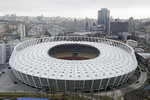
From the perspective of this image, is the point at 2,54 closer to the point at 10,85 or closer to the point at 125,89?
the point at 10,85

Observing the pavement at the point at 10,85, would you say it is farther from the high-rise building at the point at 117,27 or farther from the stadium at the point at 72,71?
the high-rise building at the point at 117,27

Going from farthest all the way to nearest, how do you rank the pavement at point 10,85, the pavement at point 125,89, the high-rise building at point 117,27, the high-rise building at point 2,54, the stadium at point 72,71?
the high-rise building at point 117,27 → the high-rise building at point 2,54 → the pavement at point 10,85 → the pavement at point 125,89 → the stadium at point 72,71

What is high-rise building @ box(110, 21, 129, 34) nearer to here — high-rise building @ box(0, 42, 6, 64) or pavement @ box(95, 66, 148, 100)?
high-rise building @ box(0, 42, 6, 64)

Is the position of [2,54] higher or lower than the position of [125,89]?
higher

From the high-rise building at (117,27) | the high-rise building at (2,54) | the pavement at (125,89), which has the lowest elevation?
the pavement at (125,89)

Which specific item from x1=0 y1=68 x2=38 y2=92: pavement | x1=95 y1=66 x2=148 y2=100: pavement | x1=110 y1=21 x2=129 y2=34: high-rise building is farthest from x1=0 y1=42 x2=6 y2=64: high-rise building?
x1=110 y1=21 x2=129 y2=34: high-rise building

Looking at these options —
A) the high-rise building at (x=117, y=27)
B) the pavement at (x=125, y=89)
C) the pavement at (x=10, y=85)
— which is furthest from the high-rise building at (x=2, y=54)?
the high-rise building at (x=117, y=27)

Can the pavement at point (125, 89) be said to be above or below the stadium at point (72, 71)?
below

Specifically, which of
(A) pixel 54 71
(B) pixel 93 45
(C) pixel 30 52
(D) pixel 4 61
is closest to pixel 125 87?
(A) pixel 54 71

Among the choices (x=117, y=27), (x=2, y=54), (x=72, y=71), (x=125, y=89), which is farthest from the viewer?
(x=117, y=27)

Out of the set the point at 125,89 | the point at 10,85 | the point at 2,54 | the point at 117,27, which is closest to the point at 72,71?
the point at 125,89

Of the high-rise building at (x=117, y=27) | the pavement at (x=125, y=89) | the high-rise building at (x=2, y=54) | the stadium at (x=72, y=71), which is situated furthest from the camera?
the high-rise building at (x=117, y=27)

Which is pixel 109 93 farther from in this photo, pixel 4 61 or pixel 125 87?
pixel 4 61
